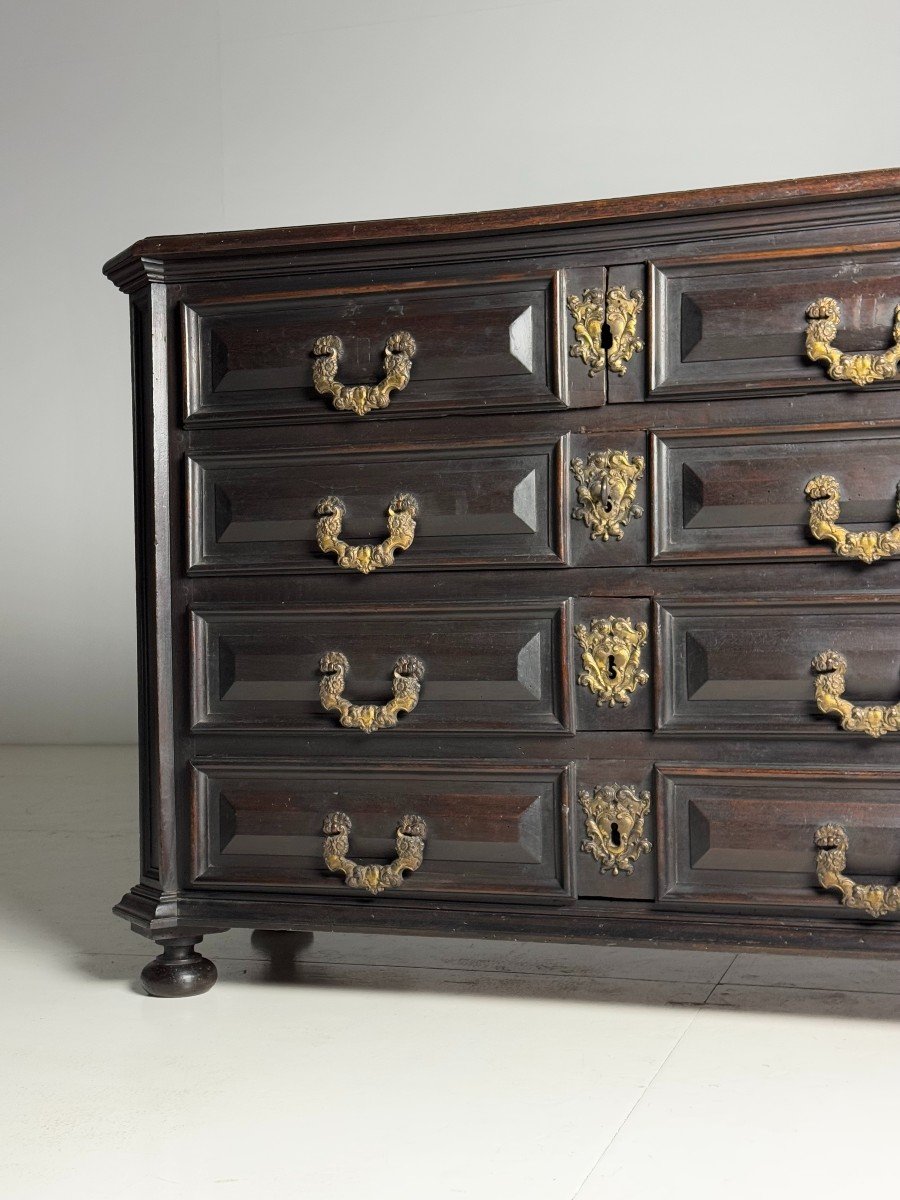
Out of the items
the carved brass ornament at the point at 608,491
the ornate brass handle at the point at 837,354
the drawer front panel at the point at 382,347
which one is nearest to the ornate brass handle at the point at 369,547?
the drawer front panel at the point at 382,347

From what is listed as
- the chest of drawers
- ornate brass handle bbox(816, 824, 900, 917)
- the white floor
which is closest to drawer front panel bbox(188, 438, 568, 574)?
the chest of drawers

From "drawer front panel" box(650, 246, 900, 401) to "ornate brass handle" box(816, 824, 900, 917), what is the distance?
656 millimetres

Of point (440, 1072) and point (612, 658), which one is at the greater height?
point (612, 658)

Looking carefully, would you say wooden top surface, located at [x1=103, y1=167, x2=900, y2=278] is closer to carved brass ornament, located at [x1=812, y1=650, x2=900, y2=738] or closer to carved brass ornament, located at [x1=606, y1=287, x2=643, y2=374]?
carved brass ornament, located at [x1=606, y1=287, x2=643, y2=374]

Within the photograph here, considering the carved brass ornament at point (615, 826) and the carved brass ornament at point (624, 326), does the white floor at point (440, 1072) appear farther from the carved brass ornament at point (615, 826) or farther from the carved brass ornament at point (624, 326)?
the carved brass ornament at point (624, 326)

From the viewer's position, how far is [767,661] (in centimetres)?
204

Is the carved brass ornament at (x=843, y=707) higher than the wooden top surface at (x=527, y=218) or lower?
lower

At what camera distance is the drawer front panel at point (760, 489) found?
6.54 ft

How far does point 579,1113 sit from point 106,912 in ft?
4.73

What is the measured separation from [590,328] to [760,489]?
357mm

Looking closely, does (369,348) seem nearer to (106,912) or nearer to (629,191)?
(106,912)

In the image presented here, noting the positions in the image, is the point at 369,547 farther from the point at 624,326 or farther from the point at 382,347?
the point at 624,326

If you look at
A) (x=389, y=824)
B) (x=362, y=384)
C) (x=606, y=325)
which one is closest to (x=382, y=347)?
(x=362, y=384)

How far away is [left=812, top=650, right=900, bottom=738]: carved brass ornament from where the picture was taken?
1973 millimetres
